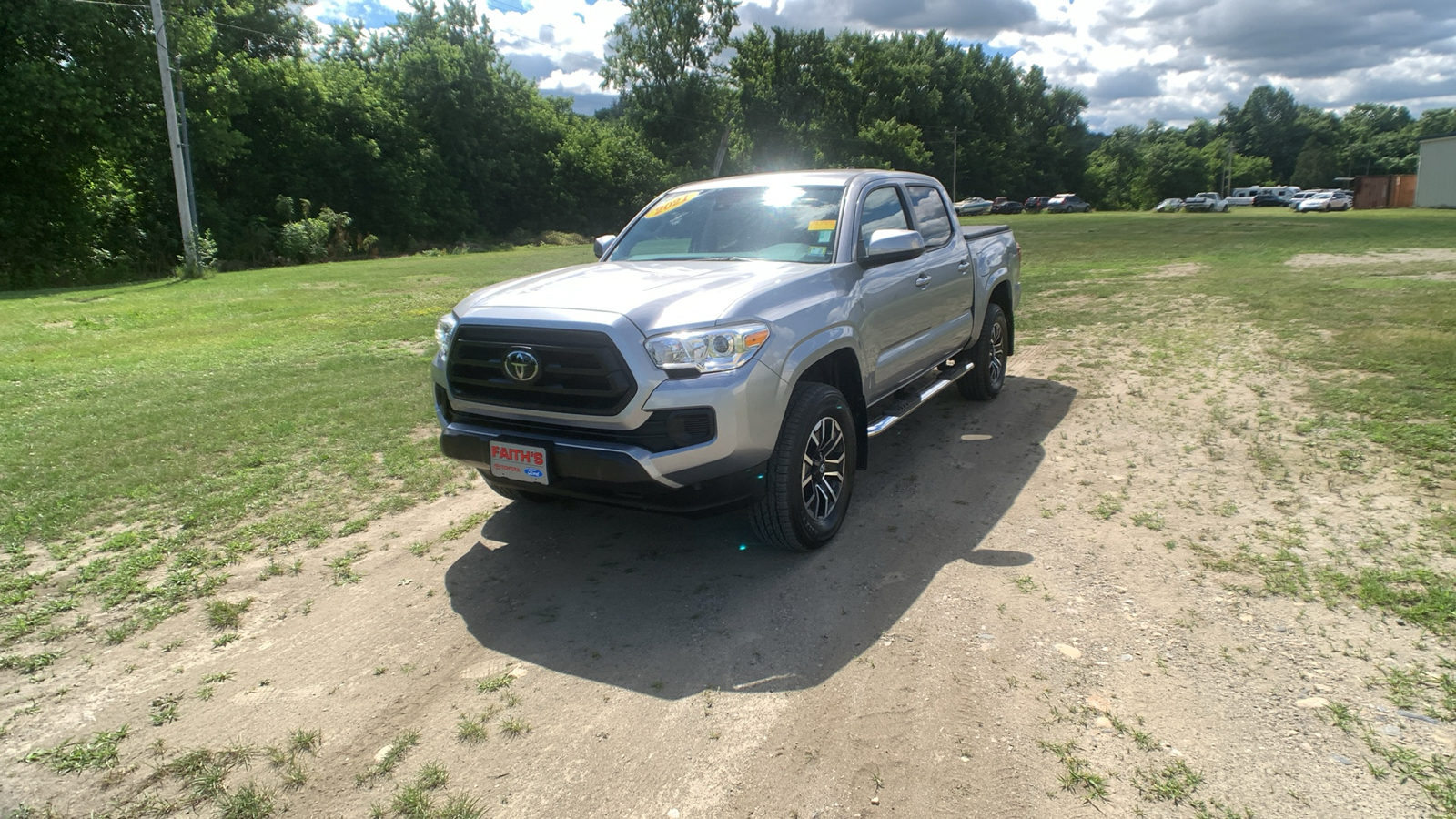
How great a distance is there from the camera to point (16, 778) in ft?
8.96

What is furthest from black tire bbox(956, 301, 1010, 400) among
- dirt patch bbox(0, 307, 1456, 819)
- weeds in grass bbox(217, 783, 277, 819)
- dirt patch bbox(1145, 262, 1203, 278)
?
dirt patch bbox(1145, 262, 1203, 278)

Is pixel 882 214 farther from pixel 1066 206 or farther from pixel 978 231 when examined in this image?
pixel 1066 206

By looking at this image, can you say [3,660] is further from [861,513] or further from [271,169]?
[271,169]

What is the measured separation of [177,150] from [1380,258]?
89.8 ft

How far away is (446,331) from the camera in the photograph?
4430 millimetres

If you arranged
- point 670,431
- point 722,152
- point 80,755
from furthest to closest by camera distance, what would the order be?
point 722,152 < point 670,431 < point 80,755

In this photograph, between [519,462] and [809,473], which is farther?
[809,473]

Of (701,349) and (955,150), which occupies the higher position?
(955,150)

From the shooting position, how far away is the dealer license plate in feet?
12.6

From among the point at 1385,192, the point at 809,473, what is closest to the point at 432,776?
the point at 809,473

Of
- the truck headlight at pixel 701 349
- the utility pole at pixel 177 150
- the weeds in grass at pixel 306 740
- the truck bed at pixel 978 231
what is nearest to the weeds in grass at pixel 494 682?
the weeds in grass at pixel 306 740

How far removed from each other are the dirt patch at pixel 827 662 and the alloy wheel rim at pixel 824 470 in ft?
0.82

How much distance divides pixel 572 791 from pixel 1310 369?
767 centimetres

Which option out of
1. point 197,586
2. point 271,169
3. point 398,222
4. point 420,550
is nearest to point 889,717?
point 420,550
